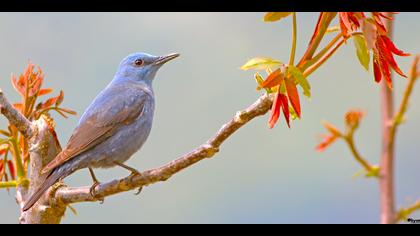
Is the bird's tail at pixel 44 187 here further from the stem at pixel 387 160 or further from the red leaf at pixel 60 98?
the stem at pixel 387 160

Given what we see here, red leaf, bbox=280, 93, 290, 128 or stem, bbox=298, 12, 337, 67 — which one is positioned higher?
stem, bbox=298, 12, 337, 67

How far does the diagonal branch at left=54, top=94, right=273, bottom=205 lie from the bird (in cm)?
55

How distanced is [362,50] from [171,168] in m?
1.00

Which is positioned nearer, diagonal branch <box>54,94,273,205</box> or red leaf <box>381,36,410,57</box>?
red leaf <box>381,36,410,57</box>

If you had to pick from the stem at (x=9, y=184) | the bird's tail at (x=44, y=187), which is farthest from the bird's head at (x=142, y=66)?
the stem at (x=9, y=184)

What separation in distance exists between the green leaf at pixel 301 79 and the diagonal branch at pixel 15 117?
1.60 m

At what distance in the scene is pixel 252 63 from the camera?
1946mm

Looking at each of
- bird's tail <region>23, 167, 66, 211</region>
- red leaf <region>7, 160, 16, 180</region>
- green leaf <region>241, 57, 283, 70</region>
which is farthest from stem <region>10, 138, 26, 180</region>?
green leaf <region>241, 57, 283, 70</region>

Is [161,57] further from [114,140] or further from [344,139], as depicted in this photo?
[344,139]

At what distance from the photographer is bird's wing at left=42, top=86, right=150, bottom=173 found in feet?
13.6

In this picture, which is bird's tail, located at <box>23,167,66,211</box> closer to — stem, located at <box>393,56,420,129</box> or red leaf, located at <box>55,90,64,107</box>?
red leaf, located at <box>55,90,64,107</box>

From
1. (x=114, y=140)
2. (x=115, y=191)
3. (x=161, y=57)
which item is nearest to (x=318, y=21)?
(x=115, y=191)

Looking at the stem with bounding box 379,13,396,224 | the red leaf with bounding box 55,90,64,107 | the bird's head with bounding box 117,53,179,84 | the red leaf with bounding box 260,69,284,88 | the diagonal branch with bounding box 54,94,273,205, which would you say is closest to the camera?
the red leaf with bounding box 260,69,284,88
